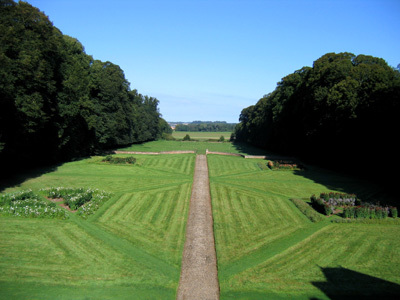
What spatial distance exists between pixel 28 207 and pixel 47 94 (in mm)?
14175

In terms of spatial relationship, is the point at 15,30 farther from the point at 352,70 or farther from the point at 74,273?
the point at 352,70

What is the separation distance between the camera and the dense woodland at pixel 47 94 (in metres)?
23.5

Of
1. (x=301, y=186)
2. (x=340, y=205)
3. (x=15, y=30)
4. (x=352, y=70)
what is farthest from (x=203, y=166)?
(x=15, y=30)

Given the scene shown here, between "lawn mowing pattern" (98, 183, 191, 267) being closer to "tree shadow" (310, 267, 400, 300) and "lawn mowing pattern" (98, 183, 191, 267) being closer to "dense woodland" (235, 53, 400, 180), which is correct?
"tree shadow" (310, 267, 400, 300)

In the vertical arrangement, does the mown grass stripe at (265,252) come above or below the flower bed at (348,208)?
below

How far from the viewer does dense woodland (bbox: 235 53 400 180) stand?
2933 cm

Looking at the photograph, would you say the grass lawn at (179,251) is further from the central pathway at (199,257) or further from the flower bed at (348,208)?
the flower bed at (348,208)

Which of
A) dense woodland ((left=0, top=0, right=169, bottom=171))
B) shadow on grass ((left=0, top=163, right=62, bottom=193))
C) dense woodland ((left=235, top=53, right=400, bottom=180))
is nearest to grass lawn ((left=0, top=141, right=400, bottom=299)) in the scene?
shadow on grass ((left=0, top=163, right=62, bottom=193))

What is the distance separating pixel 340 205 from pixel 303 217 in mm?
4661

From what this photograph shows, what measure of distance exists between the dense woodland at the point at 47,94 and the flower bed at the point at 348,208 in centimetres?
2643

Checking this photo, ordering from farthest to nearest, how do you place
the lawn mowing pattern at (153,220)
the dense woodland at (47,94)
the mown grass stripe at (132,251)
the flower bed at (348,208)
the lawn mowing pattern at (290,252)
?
the dense woodland at (47,94), the flower bed at (348,208), the lawn mowing pattern at (153,220), the mown grass stripe at (132,251), the lawn mowing pattern at (290,252)

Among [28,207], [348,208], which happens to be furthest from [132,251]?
[348,208]

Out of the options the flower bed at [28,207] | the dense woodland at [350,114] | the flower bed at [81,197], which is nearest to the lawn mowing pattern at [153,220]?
the flower bed at [81,197]

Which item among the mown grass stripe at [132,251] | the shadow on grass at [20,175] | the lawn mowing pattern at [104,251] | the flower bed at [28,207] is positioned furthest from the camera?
the shadow on grass at [20,175]
